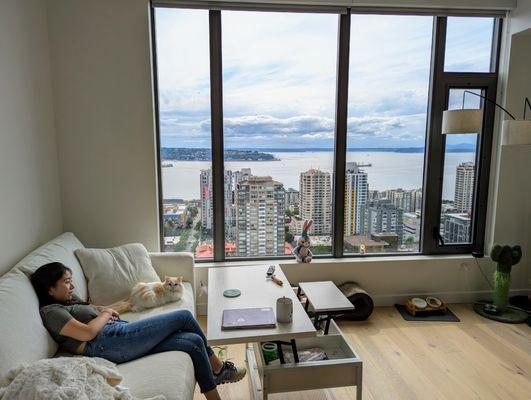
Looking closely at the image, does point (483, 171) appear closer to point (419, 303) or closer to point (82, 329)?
point (419, 303)

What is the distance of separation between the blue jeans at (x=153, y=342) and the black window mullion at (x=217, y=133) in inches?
52.0

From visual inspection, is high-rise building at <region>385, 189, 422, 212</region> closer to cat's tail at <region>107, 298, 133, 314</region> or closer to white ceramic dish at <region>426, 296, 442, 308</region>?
white ceramic dish at <region>426, 296, 442, 308</region>

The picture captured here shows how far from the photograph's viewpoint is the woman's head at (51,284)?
188cm

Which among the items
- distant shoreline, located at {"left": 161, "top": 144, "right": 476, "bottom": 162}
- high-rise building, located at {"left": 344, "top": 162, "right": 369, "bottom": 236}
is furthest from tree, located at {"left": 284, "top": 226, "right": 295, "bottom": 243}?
distant shoreline, located at {"left": 161, "top": 144, "right": 476, "bottom": 162}

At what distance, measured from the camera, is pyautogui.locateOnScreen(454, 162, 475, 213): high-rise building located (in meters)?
3.51

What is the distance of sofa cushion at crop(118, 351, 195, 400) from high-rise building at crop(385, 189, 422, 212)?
2.42 m

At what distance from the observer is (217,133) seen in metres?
3.18

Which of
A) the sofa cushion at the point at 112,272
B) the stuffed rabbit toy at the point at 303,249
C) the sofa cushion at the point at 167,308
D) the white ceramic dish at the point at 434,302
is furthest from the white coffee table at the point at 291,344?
the white ceramic dish at the point at 434,302

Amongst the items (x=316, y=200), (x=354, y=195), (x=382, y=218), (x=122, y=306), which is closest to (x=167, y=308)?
(x=122, y=306)

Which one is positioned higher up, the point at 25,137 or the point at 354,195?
the point at 25,137

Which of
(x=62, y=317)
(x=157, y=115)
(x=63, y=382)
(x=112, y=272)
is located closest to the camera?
(x=63, y=382)

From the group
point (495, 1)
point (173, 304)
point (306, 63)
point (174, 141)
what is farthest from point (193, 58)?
point (495, 1)

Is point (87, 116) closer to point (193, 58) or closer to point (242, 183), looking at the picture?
point (193, 58)

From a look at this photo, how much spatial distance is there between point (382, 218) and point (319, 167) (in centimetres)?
79
